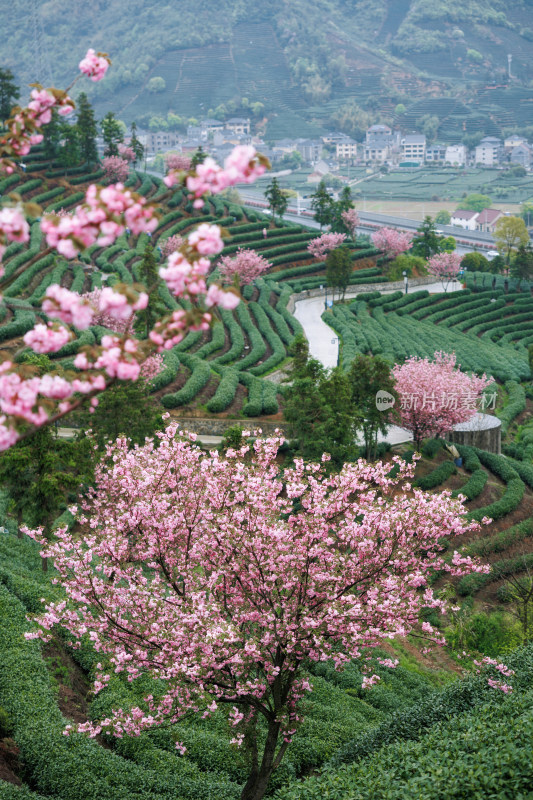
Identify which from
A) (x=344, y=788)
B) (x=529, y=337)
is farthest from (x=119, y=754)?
(x=529, y=337)

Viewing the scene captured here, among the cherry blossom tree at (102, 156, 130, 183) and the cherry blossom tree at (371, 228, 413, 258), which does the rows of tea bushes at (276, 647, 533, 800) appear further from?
the cherry blossom tree at (102, 156, 130, 183)

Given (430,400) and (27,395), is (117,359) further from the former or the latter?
(430,400)

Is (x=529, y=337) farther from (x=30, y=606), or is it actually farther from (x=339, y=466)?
(x=30, y=606)

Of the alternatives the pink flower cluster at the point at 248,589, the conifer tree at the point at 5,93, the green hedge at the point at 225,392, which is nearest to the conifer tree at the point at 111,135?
the conifer tree at the point at 5,93

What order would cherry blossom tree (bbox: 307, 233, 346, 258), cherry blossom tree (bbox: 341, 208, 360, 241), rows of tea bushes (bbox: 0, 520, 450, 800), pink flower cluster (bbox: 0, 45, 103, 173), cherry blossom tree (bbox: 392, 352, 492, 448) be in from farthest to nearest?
cherry blossom tree (bbox: 341, 208, 360, 241) → cherry blossom tree (bbox: 307, 233, 346, 258) → cherry blossom tree (bbox: 392, 352, 492, 448) → rows of tea bushes (bbox: 0, 520, 450, 800) → pink flower cluster (bbox: 0, 45, 103, 173)

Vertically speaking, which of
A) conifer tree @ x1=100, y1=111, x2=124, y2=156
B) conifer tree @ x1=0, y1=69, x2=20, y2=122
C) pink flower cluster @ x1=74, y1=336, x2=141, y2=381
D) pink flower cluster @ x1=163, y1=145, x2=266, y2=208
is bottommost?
pink flower cluster @ x1=74, y1=336, x2=141, y2=381

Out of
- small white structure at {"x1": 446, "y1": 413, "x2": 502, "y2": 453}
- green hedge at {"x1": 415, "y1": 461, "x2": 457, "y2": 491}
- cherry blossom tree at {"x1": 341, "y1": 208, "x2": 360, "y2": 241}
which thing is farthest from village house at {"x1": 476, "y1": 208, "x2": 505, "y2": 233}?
green hedge at {"x1": 415, "y1": 461, "x2": 457, "y2": 491}

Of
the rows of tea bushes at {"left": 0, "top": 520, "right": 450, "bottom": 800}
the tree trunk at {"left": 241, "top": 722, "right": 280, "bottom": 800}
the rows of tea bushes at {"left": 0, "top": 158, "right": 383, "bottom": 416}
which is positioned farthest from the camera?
the rows of tea bushes at {"left": 0, "top": 158, "right": 383, "bottom": 416}
